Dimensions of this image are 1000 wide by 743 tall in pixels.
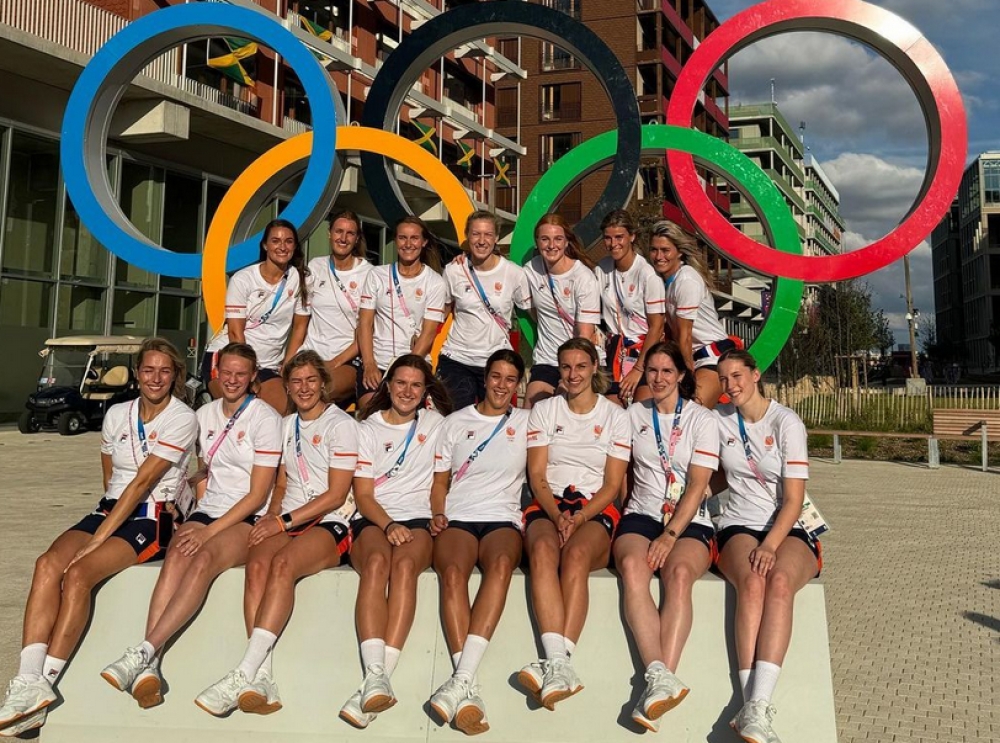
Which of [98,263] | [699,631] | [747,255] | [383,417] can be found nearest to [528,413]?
[383,417]

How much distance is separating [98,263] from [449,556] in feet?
68.0

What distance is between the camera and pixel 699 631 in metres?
4.25

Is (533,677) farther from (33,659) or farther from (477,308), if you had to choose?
(477,308)

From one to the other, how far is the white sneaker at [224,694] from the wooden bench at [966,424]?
53.2ft

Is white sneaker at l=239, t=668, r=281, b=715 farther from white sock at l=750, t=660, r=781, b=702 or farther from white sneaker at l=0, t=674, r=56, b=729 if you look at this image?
white sock at l=750, t=660, r=781, b=702

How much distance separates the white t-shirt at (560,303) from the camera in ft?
19.7

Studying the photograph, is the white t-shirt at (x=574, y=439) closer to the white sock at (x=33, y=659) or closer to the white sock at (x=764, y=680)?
the white sock at (x=764, y=680)

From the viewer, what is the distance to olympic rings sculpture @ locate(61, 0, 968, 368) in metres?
7.14

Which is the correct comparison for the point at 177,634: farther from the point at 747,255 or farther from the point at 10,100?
the point at 10,100

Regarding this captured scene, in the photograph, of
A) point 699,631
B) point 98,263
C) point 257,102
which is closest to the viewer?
point 699,631

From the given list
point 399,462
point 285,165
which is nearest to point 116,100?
point 285,165

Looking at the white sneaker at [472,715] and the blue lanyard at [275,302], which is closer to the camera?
the white sneaker at [472,715]

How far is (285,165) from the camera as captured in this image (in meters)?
8.28

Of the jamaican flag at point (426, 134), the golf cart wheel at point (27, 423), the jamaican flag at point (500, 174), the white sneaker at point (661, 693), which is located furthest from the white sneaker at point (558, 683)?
the jamaican flag at point (500, 174)
